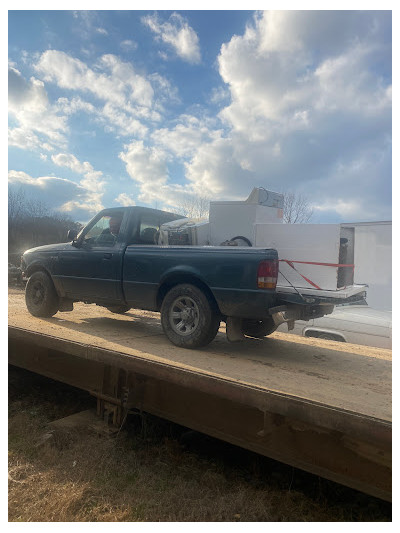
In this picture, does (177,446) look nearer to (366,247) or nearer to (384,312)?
(384,312)

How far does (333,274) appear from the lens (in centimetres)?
352

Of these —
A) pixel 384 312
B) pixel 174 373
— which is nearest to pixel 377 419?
pixel 174 373

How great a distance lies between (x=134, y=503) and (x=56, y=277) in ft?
11.5

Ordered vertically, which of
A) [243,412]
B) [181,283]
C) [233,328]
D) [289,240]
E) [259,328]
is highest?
[289,240]

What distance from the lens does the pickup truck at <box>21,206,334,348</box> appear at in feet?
12.3

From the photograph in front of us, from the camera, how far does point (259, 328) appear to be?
477 centimetres

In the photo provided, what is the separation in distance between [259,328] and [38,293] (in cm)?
Answer: 341

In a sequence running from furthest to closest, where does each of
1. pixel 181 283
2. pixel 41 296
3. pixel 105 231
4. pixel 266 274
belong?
1. pixel 41 296
2. pixel 105 231
3. pixel 181 283
4. pixel 266 274

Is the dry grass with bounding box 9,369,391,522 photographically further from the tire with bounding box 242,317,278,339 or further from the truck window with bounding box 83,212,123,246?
the truck window with bounding box 83,212,123,246

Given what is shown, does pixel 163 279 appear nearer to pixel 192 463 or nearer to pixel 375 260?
pixel 192 463

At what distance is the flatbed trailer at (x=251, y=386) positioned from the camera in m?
2.33

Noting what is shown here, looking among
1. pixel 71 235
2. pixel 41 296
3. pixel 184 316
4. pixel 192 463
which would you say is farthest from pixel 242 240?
pixel 41 296

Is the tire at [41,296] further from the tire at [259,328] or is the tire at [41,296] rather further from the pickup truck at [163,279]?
the tire at [259,328]

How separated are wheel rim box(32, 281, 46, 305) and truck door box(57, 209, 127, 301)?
1.54 feet
